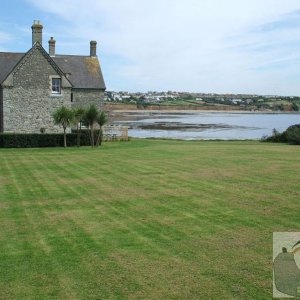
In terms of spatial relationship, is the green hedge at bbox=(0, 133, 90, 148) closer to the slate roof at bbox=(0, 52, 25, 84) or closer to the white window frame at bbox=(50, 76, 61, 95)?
the white window frame at bbox=(50, 76, 61, 95)

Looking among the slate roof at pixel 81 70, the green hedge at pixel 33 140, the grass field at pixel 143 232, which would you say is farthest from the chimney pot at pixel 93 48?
the grass field at pixel 143 232

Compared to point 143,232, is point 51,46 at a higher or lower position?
higher

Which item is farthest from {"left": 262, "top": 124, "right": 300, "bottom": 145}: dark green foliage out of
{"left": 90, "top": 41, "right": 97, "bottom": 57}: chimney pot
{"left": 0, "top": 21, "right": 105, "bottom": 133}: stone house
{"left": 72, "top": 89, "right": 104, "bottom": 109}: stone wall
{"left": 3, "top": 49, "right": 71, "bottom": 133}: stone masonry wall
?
{"left": 3, "top": 49, "right": 71, "bottom": 133}: stone masonry wall

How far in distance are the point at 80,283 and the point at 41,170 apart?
14.6 metres

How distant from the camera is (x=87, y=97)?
52.2m

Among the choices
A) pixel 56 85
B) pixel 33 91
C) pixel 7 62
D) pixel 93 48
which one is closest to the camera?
pixel 33 91

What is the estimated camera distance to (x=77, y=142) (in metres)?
39.9

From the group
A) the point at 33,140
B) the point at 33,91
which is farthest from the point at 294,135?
the point at 33,91

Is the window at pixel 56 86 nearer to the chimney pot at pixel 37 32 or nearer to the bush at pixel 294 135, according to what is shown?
the chimney pot at pixel 37 32

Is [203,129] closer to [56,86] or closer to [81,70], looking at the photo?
[81,70]

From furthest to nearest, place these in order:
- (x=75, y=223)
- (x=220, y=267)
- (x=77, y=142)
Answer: (x=77, y=142)
(x=75, y=223)
(x=220, y=267)

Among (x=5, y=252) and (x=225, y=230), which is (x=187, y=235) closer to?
(x=225, y=230)

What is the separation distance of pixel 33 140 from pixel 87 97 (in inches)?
599

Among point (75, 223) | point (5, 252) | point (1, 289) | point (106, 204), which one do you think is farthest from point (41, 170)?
point (1, 289)
